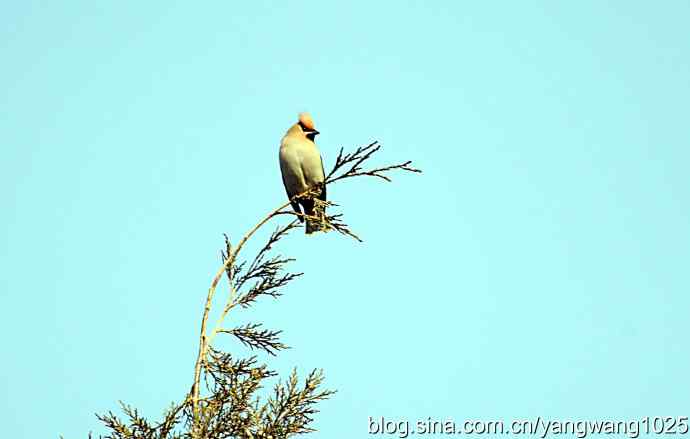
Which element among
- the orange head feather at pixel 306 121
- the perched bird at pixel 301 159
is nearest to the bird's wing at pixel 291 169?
the perched bird at pixel 301 159

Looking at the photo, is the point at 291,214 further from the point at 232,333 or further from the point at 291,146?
the point at 291,146

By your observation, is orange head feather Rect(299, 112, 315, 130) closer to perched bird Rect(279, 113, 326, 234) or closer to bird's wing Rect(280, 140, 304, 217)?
perched bird Rect(279, 113, 326, 234)

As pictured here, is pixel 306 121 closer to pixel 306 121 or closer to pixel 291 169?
pixel 306 121

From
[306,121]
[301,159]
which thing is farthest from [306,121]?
[301,159]

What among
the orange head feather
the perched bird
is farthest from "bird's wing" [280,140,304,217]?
the orange head feather

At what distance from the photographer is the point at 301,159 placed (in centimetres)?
920

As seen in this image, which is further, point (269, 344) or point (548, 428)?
point (548, 428)

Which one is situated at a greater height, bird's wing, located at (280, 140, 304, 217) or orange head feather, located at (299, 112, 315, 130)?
orange head feather, located at (299, 112, 315, 130)

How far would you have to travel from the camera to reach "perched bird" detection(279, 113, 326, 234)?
9203 millimetres

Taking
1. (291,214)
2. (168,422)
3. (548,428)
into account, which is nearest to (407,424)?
(548,428)

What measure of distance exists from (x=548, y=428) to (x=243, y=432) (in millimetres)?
3172

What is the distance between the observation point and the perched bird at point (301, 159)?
9203mm

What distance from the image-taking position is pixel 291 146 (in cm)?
927

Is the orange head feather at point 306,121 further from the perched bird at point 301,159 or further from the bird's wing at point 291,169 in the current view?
the bird's wing at point 291,169
